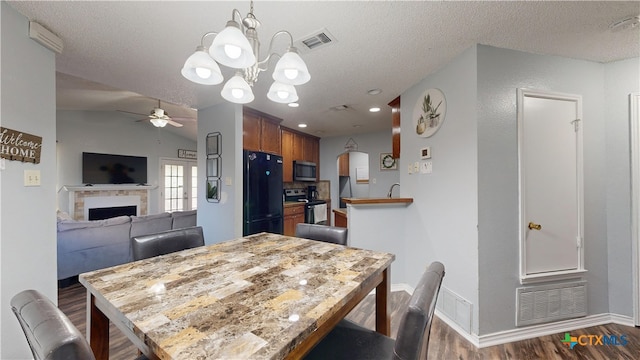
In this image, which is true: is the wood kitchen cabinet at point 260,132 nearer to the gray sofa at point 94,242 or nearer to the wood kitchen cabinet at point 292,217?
the wood kitchen cabinet at point 292,217

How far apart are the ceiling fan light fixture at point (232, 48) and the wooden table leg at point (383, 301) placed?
1284 mm

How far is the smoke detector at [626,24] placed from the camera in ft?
4.91

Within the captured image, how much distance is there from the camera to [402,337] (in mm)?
707

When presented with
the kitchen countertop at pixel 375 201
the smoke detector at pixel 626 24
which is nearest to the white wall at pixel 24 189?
the kitchen countertop at pixel 375 201

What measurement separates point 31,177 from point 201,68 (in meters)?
1.50

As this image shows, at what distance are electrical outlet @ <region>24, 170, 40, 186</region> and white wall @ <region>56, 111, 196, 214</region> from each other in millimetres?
4543

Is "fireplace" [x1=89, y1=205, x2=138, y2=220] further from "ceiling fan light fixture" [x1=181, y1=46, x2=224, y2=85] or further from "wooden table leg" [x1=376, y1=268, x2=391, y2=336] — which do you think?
"wooden table leg" [x1=376, y1=268, x2=391, y2=336]

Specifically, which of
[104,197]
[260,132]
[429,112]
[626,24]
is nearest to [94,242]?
[260,132]

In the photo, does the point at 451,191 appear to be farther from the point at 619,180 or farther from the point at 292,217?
the point at 292,217

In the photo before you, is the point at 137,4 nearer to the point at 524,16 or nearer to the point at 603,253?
the point at 524,16

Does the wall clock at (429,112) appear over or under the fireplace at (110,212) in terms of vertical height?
over

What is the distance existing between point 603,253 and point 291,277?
2677 millimetres

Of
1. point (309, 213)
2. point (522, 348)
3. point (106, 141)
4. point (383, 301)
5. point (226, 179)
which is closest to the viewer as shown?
point (383, 301)

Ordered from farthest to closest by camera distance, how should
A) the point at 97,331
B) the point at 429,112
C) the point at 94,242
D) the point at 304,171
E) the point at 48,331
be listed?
the point at 304,171 → the point at 94,242 → the point at 429,112 → the point at 97,331 → the point at 48,331
